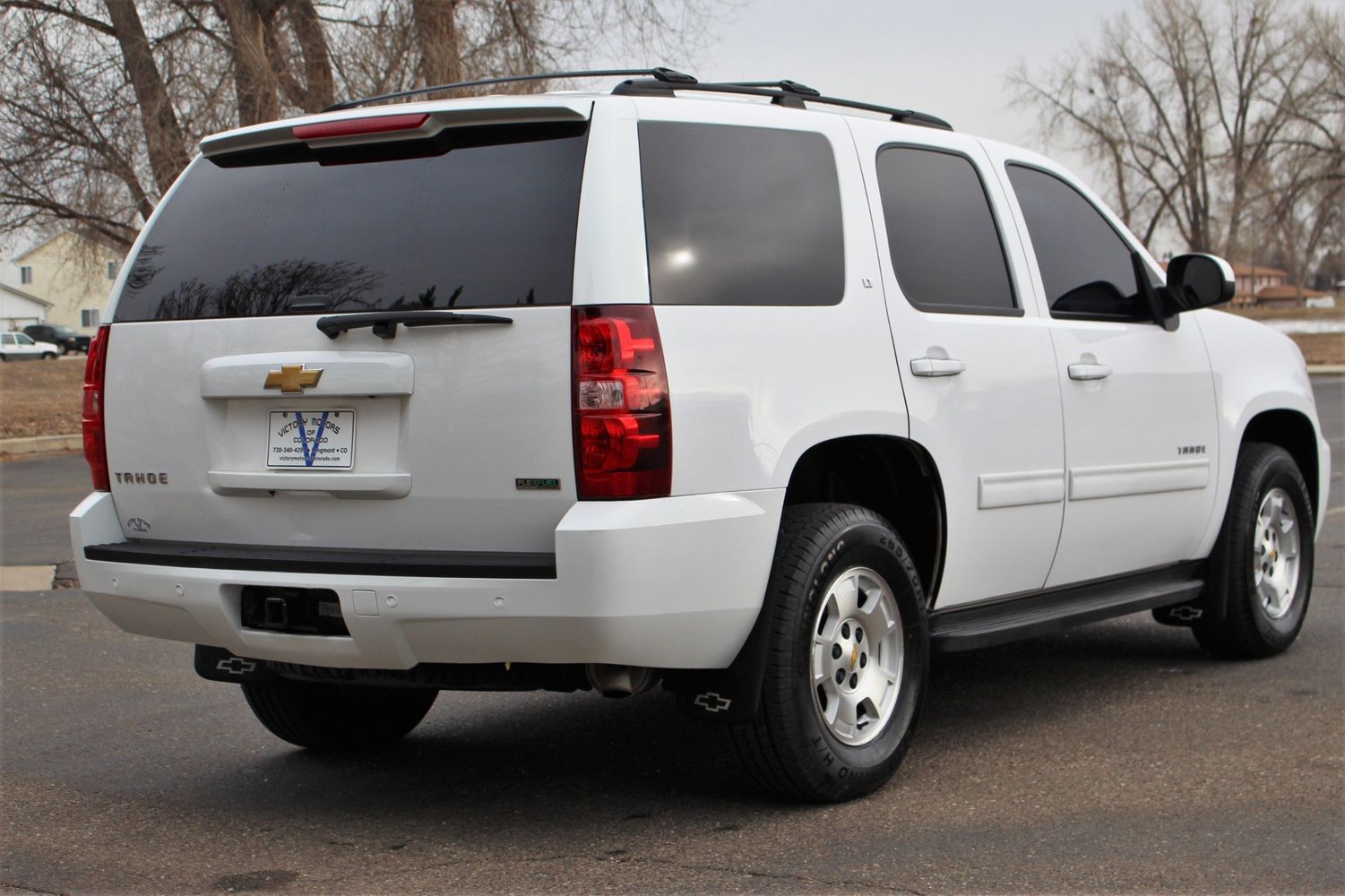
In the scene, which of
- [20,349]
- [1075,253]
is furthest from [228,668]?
[20,349]

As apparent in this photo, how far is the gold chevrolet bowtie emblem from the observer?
13.6ft

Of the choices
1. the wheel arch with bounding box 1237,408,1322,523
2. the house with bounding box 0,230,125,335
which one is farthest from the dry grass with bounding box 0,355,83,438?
the wheel arch with bounding box 1237,408,1322,523

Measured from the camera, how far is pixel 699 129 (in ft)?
14.1

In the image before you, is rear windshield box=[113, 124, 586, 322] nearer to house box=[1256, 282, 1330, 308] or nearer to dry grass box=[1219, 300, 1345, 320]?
dry grass box=[1219, 300, 1345, 320]

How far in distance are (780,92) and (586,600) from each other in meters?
1.78

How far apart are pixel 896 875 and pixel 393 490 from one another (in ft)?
5.22

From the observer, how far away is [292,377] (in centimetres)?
416

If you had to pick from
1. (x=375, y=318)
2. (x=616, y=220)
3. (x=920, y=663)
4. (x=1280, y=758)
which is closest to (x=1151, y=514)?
(x=1280, y=758)

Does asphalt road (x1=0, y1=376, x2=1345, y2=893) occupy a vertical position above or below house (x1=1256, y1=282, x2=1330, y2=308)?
below

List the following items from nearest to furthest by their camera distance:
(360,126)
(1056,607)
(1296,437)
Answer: (360,126) < (1056,607) < (1296,437)

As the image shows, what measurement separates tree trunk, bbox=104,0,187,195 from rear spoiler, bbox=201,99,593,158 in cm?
1664

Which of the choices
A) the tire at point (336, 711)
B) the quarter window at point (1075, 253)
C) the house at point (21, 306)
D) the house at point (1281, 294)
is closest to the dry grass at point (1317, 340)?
→ the quarter window at point (1075, 253)

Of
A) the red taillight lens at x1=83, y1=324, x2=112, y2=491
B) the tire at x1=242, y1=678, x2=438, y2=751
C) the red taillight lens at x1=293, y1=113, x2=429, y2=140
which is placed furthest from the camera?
the tire at x1=242, y1=678, x2=438, y2=751

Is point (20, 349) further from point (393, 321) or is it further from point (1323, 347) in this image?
point (393, 321)
